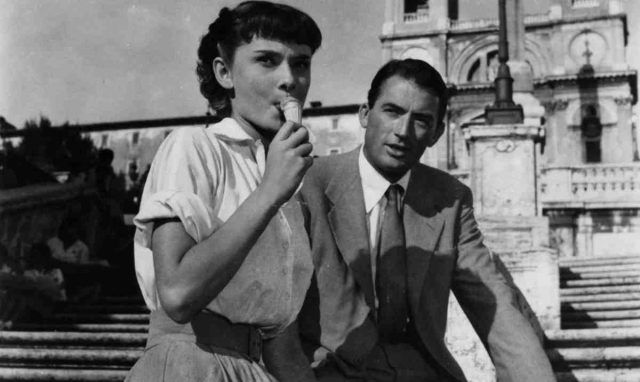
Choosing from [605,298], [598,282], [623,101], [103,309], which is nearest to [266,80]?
[103,309]

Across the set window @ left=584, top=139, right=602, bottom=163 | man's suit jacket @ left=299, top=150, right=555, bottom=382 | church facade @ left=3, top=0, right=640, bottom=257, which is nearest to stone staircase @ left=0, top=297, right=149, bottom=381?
man's suit jacket @ left=299, top=150, right=555, bottom=382

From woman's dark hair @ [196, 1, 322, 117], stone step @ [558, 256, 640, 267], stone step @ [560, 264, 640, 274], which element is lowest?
stone step @ [560, 264, 640, 274]

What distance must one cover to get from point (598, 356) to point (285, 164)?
3918 millimetres

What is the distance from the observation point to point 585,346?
5352 mm

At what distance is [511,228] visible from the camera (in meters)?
7.52

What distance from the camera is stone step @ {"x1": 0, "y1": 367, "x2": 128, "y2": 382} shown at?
486cm

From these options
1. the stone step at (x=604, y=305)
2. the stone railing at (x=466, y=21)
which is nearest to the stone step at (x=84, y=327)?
the stone step at (x=604, y=305)

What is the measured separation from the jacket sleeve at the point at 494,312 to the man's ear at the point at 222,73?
1320 mm

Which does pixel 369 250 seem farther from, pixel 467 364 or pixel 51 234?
pixel 51 234

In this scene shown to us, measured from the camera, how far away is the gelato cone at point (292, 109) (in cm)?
175

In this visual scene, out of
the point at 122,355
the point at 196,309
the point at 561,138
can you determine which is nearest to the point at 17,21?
the point at 122,355

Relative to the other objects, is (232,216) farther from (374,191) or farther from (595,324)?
(595,324)

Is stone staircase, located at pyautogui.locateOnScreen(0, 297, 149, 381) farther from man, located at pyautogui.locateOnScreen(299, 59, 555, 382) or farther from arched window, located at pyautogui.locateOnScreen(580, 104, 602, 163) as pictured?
arched window, located at pyautogui.locateOnScreen(580, 104, 602, 163)

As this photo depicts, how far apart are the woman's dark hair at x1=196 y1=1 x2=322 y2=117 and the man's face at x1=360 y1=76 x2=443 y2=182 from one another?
0.89 metres
